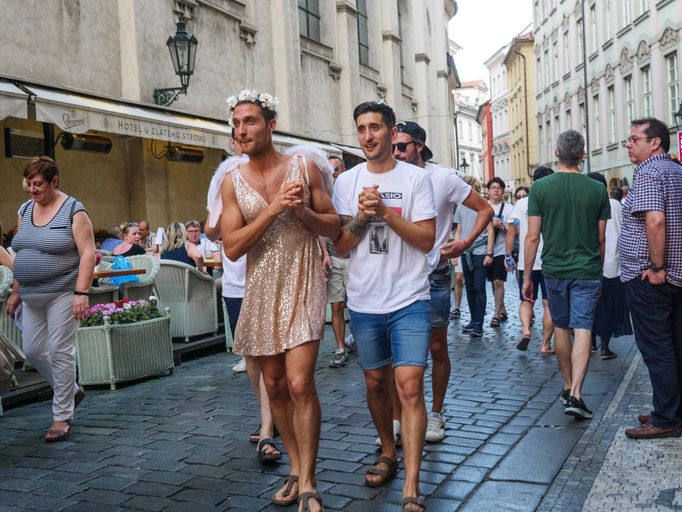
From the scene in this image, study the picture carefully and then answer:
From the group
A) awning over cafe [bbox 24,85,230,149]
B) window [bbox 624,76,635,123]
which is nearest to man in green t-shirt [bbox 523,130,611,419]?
awning over cafe [bbox 24,85,230,149]

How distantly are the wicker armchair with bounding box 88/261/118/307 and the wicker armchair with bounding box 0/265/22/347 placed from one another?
0.81 m

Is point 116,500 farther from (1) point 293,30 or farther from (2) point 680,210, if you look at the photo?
(1) point 293,30

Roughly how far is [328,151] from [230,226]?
14001mm

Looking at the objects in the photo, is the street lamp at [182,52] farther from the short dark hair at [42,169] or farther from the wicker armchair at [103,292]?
the short dark hair at [42,169]

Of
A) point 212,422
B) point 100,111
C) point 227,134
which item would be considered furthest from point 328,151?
point 212,422

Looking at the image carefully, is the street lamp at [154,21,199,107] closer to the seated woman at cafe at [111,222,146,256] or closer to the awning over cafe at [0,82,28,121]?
the seated woman at cafe at [111,222,146,256]

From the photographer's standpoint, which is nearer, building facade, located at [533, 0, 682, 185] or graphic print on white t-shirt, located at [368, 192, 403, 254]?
graphic print on white t-shirt, located at [368, 192, 403, 254]

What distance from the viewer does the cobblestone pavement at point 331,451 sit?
4.32m

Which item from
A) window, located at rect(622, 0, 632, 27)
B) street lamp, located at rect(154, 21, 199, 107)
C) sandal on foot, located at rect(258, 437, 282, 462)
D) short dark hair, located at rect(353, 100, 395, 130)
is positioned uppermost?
window, located at rect(622, 0, 632, 27)

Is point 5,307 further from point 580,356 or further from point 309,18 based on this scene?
point 309,18

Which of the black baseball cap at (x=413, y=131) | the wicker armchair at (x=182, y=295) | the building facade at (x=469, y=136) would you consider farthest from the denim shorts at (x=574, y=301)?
the building facade at (x=469, y=136)

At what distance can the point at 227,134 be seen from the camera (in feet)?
44.1

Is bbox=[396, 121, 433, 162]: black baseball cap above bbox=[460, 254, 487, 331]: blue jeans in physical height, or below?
above

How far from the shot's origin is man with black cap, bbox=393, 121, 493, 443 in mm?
5082
